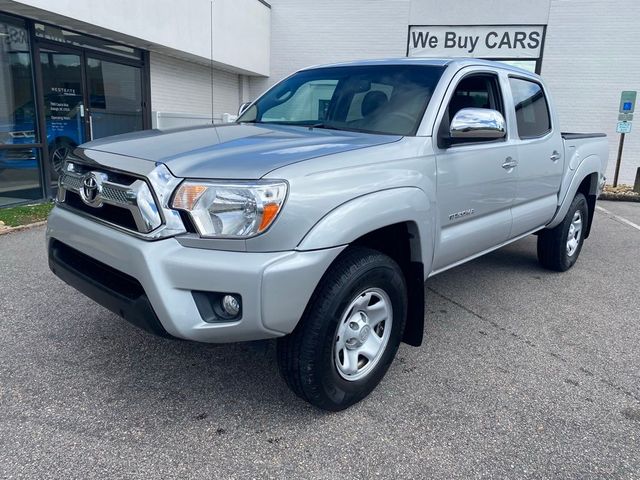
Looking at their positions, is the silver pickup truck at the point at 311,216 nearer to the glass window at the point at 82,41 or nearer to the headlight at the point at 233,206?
the headlight at the point at 233,206

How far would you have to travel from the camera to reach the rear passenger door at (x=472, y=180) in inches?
122

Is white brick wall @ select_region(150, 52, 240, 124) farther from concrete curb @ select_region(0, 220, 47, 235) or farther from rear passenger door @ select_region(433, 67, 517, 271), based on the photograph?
rear passenger door @ select_region(433, 67, 517, 271)

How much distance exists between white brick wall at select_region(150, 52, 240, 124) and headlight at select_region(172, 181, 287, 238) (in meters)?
9.71

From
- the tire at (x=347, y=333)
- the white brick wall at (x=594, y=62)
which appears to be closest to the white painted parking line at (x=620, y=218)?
the white brick wall at (x=594, y=62)

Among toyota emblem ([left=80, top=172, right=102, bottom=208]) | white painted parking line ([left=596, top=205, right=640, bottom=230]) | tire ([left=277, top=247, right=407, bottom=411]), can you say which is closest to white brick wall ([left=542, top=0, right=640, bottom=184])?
white painted parking line ([left=596, top=205, right=640, bottom=230])

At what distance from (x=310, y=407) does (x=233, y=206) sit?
1200mm

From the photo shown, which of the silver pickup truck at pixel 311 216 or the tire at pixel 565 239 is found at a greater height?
the silver pickup truck at pixel 311 216

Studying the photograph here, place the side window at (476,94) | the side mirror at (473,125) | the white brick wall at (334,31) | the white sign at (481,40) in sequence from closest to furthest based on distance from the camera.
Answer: the side mirror at (473,125)
the side window at (476,94)
the white sign at (481,40)
the white brick wall at (334,31)

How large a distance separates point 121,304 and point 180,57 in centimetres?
1042

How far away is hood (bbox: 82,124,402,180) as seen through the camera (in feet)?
7.29

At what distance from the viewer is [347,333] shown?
A: 8.38ft

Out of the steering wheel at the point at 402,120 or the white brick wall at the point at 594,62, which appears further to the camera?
the white brick wall at the point at 594,62

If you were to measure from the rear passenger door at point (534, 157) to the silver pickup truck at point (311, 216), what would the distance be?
0.25 meters

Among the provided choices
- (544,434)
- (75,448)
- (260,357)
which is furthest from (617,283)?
(75,448)
